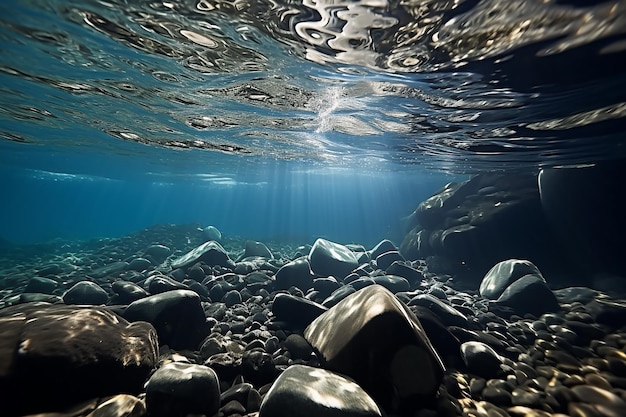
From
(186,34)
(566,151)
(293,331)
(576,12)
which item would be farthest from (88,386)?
(566,151)

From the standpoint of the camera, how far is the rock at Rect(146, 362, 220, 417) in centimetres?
407

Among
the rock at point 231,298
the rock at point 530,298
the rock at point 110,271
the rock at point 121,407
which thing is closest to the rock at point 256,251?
the rock at point 110,271

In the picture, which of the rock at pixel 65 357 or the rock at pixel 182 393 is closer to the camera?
the rock at pixel 65 357

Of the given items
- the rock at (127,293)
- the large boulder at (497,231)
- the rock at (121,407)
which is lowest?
the rock at (127,293)

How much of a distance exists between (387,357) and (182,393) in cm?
310

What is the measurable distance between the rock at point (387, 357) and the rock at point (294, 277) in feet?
20.1

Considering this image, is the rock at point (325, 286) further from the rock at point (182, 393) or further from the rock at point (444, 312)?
the rock at point (182, 393)

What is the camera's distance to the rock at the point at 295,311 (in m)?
7.50

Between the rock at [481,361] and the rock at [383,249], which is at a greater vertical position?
the rock at [383,249]

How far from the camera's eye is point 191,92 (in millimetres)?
9969

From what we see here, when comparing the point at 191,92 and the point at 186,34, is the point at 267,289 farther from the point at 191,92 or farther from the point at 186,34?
the point at 186,34

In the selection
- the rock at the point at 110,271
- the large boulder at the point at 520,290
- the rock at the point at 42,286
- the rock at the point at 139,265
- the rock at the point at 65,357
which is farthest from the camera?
the rock at the point at 139,265

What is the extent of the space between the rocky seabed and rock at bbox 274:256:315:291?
7.58 feet

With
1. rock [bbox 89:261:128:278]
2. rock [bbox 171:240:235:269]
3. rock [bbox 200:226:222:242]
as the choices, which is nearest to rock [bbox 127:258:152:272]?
rock [bbox 89:261:128:278]
